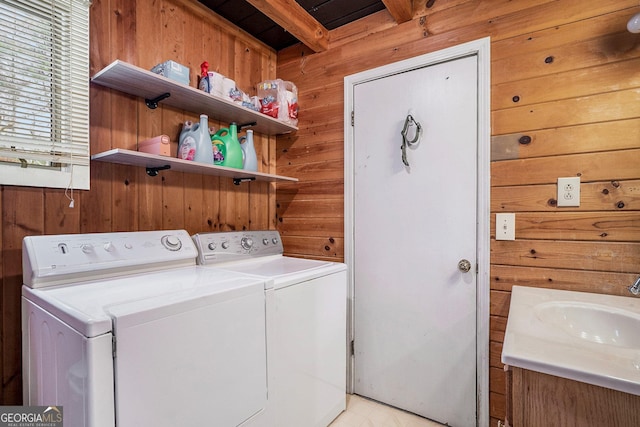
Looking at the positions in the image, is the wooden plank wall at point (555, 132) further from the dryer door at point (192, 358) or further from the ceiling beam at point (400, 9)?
the dryer door at point (192, 358)

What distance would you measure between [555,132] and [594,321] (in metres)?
0.83

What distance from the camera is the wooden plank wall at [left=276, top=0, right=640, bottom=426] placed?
4.35 ft

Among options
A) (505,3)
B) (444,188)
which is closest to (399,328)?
(444,188)

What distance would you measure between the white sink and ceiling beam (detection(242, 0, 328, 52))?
1857 mm

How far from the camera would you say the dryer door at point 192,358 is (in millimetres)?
849

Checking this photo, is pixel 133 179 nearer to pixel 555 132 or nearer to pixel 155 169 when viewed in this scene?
pixel 155 169

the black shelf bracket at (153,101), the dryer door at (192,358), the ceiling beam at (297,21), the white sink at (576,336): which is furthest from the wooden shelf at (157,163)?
the white sink at (576,336)

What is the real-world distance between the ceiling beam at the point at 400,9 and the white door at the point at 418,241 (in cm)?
32

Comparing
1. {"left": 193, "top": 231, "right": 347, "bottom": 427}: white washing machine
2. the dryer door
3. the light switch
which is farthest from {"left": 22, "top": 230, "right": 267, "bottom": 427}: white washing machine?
the light switch

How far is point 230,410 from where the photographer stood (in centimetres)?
109

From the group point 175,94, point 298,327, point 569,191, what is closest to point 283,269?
point 298,327

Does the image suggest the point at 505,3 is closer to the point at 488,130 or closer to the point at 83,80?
the point at 488,130

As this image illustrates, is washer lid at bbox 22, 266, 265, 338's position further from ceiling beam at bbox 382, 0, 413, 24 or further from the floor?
ceiling beam at bbox 382, 0, 413, 24

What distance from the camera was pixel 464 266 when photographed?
167cm
